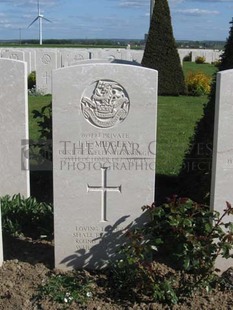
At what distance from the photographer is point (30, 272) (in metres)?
4.09

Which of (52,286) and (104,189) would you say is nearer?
(52,286)

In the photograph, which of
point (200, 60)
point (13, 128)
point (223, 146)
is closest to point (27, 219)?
point (13, 128)

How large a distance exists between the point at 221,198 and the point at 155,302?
1021mm

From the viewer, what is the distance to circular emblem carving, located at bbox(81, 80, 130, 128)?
12.7ft

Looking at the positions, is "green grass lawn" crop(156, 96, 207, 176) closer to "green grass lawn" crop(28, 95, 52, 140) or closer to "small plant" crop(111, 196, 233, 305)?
"green grass lawn" crop(28, 95, 52, 140)

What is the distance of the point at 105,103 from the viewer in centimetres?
391

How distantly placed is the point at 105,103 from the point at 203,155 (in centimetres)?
150

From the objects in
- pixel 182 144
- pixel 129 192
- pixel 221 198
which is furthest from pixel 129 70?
pixel 182 144

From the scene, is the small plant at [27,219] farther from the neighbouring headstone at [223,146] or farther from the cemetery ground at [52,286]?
the neighbouring headstone at [223,146]

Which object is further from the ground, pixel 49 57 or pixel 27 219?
pixel 49 57

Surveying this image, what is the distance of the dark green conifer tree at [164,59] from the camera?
52.0 feet

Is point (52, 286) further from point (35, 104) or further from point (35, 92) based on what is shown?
point (35, 92)

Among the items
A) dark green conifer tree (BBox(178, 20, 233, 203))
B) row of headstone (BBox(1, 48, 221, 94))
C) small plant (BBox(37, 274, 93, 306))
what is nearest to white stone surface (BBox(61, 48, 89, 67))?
row of headstone (BBox(1, 48, 221, 94))

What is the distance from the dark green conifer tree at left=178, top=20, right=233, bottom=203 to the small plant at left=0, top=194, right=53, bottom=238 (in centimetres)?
147
